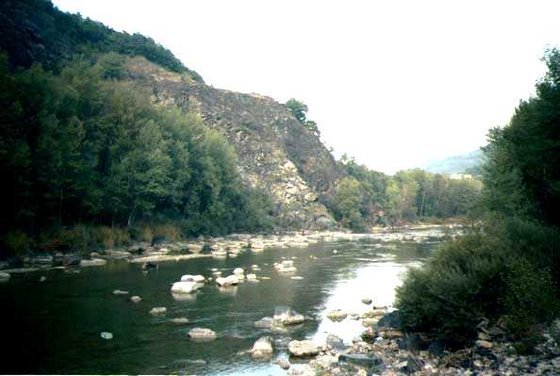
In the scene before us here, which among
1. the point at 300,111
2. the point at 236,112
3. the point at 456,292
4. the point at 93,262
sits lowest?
the point at 93,262

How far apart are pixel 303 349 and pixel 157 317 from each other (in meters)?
7.90

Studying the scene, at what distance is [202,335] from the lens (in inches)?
723

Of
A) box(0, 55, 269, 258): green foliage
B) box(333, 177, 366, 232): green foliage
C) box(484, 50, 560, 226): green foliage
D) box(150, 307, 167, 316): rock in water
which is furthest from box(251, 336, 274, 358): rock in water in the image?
box(333, 177, 366, 232): green foliage

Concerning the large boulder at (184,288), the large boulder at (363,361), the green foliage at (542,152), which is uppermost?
the green foliage at (542,152)

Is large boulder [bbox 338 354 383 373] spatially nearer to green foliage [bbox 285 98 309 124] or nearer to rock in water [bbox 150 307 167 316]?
rock in water [bbox 150 307 167 316]

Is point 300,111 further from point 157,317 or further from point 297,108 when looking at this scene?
point 157,317

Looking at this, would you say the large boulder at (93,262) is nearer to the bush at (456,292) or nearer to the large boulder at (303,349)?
the large boulder at (303,349)

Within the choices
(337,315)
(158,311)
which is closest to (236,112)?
(158,311)

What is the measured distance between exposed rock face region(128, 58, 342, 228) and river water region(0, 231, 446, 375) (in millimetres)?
57328

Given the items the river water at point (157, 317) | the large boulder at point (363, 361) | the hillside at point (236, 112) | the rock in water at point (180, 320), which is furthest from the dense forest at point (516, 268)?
the hillside at point (236, 112)

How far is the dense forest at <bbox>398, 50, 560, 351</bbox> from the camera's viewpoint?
12.2 metres

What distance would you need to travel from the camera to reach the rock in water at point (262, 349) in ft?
53.4

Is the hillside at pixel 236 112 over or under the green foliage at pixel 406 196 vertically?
over

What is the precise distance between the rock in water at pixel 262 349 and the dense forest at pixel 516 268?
5.11 metres
